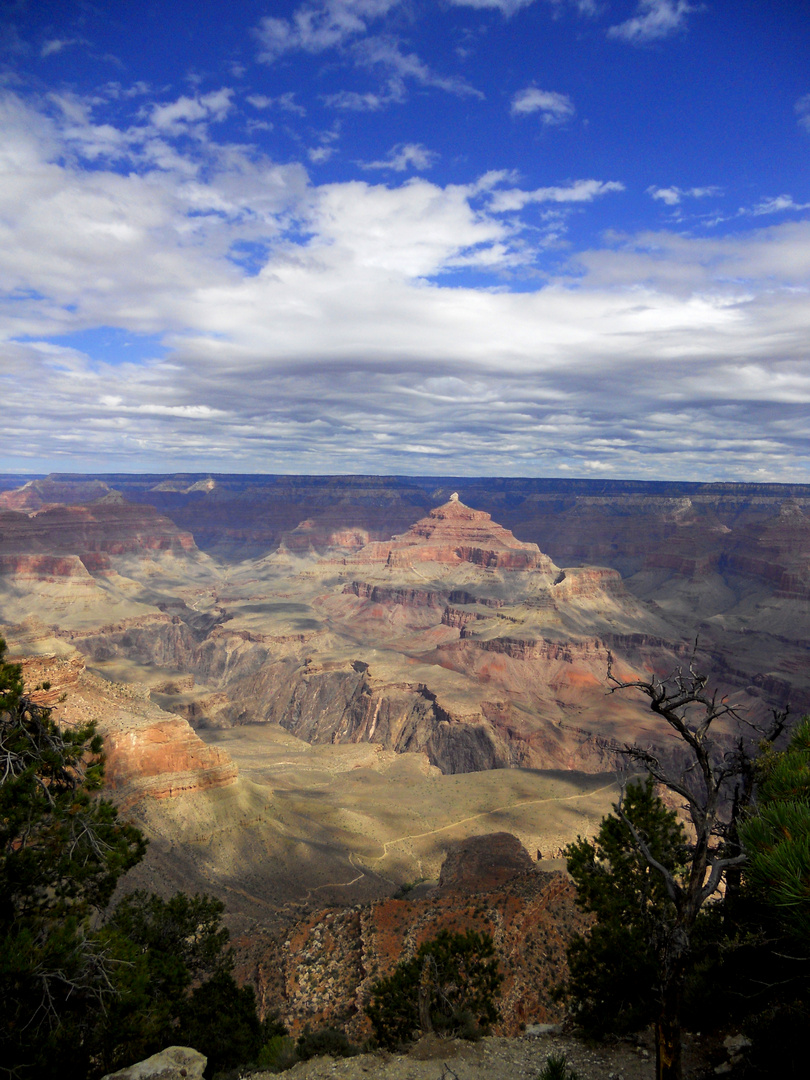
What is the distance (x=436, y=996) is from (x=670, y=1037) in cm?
1166

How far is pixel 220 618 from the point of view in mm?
186250

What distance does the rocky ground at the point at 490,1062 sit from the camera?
1316 centimetres

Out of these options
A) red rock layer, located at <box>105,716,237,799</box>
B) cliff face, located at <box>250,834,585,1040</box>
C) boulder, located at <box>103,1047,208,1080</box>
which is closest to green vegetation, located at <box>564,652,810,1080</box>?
cliff face, located at <box>250,834,585,1040</box>

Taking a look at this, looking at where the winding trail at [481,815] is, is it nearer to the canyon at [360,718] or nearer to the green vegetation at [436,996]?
→ the canyon at [360,718]

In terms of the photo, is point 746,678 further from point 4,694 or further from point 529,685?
point 4,694

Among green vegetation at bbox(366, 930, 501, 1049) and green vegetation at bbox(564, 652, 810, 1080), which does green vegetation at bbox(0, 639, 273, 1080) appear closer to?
green vegetation at bbox(366, 930, 501, 1049)

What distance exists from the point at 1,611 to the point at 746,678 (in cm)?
18471

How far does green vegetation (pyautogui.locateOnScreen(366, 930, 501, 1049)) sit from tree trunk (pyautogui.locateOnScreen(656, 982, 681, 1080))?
8091 millimetres

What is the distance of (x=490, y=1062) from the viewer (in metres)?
14.2

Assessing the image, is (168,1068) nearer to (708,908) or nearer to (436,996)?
(436,996)

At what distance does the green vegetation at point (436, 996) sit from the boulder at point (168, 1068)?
7.61 metres

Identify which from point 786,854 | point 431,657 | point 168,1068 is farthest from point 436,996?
point 431,657

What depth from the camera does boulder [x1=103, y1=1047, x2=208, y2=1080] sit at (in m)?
11.5

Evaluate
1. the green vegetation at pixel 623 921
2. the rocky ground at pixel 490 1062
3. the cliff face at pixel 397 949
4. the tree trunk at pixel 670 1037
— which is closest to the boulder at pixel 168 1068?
the rocky ground at pixel 490 1062
